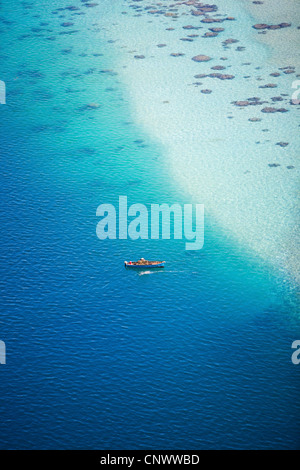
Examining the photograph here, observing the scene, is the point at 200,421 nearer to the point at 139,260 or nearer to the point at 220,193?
the point at 139,260

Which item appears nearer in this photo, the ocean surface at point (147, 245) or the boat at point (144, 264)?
the ocean surface at point (147, 245)

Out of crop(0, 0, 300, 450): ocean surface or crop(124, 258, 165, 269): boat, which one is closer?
crop(0, 0, 300, 450): ocean surface

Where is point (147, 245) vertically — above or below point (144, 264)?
above

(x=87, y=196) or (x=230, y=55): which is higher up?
(x=230, y=55)

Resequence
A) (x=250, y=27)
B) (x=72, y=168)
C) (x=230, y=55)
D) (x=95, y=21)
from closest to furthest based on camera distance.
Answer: (x=72, y=168) < (x=230, y=55) < (x=250, y=27) < (x=95, y=21)

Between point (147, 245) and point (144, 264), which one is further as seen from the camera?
point (147, 245)

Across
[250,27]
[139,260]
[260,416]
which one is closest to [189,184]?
[139,260]
